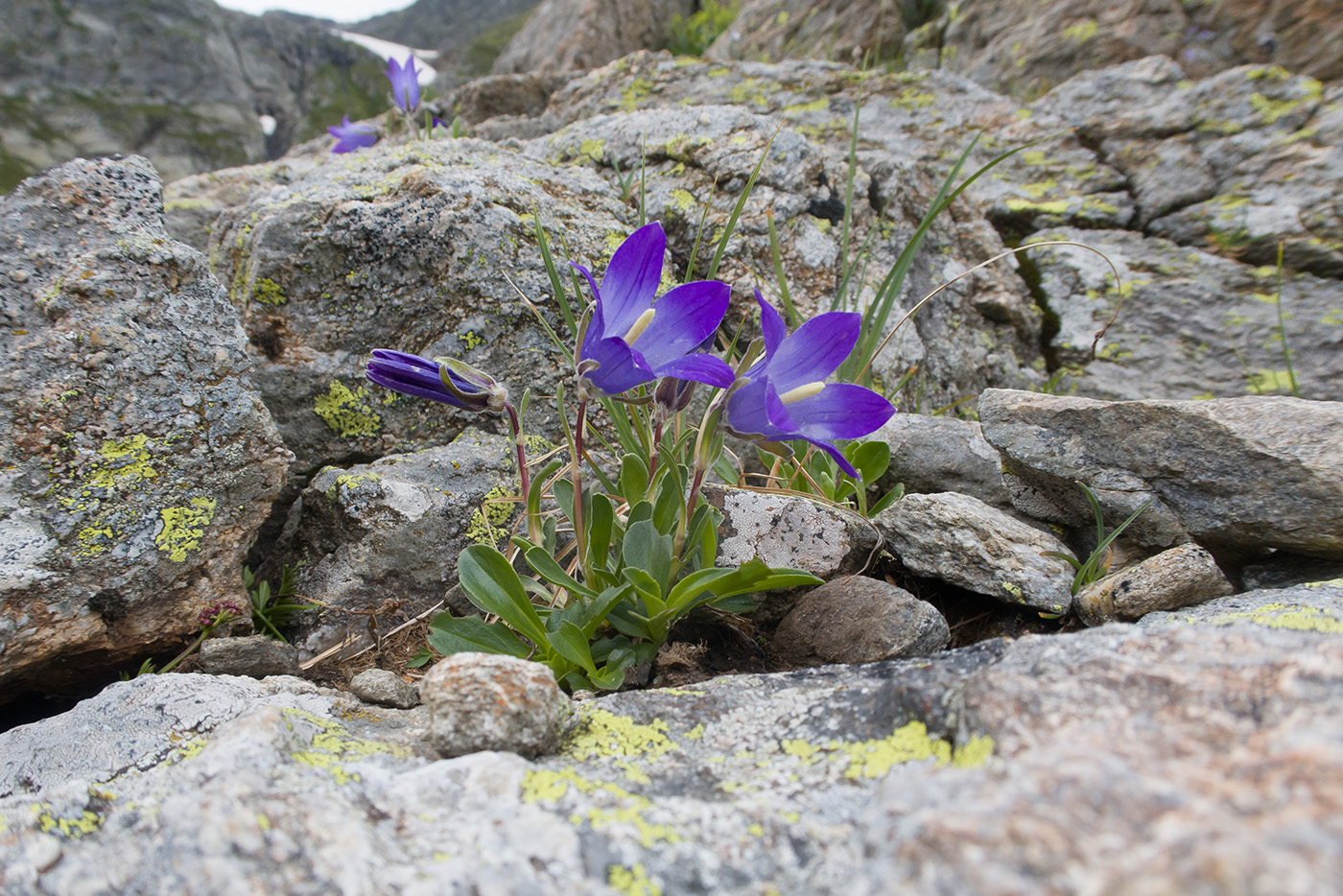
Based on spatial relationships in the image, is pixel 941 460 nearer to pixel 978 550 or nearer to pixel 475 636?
pixel 978 550

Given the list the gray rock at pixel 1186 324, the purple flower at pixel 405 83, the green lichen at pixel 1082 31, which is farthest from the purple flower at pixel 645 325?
the green lichen at pixel 1082 31

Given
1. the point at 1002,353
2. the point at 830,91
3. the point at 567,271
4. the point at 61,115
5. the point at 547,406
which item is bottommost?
the point at 1002,353

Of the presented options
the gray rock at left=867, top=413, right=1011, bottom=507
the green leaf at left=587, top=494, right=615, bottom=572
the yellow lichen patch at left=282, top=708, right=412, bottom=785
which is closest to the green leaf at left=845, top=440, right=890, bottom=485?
the gray rock at left=867, top=413, right=1011, bottom=507

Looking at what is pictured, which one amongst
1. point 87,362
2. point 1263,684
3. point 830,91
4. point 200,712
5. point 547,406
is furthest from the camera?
point 830,91

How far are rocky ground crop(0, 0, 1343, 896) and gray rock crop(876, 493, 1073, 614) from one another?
1 cm

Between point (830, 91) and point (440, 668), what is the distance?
584cm

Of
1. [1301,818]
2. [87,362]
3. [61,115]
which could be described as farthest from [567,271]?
[61,115]

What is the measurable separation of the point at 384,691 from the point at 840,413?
1490 millimetres

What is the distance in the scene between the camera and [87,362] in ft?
7.11

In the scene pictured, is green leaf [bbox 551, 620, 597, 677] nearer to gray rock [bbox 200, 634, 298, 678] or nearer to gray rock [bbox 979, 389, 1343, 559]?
gray rock [bbox 200, 634, 298, 678]

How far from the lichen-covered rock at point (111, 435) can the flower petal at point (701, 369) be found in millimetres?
1561

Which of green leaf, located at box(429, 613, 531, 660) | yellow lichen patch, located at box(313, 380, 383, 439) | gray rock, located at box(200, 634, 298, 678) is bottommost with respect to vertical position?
gray rock, located at box(200, 634, 298, 678)

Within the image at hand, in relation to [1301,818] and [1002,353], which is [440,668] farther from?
[1002,353]

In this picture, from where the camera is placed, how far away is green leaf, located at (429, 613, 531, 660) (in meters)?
2.04
